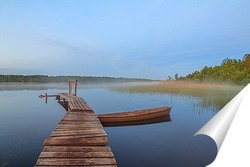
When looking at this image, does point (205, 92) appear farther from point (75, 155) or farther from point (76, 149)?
point (75, 155)

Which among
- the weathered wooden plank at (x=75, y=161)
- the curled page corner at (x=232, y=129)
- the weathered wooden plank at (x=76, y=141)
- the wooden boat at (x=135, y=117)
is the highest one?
the curled page corner at (x=232, y=129)

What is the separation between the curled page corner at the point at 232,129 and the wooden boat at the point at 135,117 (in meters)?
13.2

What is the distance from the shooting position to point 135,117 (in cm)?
1631

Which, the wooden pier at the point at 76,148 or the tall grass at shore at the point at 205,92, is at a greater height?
the tall grass at shore at the point at 205,92

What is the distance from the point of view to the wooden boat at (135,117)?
50.1 ft

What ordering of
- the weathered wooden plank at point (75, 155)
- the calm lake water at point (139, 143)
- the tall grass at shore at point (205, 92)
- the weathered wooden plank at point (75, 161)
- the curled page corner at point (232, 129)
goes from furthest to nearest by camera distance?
the tall grass at shore at point (205, 92), the calm lake water at point (139, 143), the weathered wooden plank at point (75, 155), the weathered wooden plank at point (75, 161), the curled page corner at point (232, 129)

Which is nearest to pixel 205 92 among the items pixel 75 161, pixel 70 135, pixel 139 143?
pixel 139 143

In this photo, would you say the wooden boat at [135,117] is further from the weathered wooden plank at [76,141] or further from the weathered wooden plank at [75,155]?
the weathered wooden plank at [75,155]

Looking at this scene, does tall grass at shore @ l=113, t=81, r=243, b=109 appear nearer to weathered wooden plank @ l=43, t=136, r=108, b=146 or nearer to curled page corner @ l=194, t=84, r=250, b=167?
weathered wooden plank @ l=43, t=136, r=108, b=146

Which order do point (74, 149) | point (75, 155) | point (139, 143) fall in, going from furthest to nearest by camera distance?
point (139, 143) → point (74, 149) → point (75, 155)

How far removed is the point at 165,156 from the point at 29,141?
7.12 metres

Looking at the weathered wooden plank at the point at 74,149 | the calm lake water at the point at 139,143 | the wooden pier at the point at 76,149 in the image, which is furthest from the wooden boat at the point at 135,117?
the weathered wooden plank at the point at 74,149

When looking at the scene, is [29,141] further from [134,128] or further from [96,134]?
[134,128]

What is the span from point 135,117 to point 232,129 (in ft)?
47.3
